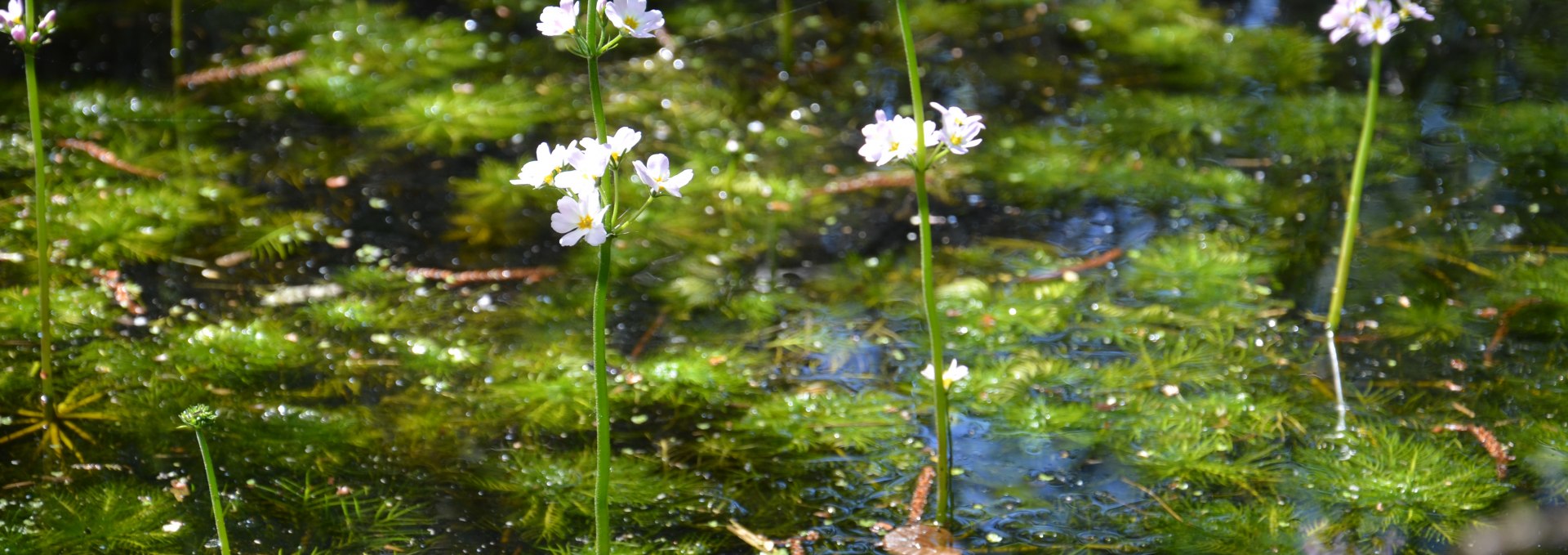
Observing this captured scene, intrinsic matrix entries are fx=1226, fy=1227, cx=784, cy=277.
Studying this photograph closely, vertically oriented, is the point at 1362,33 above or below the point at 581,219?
above

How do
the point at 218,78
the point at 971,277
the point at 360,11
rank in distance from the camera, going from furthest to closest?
1. the point at 360,11
2. the point at 218,78
3. the point at 971,277

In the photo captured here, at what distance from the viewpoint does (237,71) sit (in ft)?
12.5

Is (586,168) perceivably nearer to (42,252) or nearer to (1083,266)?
(42,252)

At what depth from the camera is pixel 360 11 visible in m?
4.29

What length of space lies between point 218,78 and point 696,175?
1.57 metres

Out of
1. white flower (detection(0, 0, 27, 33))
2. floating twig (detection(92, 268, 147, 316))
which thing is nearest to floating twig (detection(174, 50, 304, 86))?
floating twig (detection(92, 268, 147, 316))

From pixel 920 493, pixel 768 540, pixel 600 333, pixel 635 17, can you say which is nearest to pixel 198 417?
pixel 600 333

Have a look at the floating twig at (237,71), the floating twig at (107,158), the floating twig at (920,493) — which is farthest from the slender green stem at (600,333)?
the floating twig at (237,71)

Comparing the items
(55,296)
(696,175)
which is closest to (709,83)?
(696,175)

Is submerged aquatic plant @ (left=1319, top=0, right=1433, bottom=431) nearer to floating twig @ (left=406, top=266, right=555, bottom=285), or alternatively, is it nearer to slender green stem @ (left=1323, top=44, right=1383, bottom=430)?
slender green stem @ (left=1323, top=44, right=1383, bottom=430)

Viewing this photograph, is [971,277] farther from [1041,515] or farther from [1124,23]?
[1124,23]

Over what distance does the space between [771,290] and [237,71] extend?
6.62 feet

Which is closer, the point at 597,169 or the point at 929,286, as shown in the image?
the point at 597,169

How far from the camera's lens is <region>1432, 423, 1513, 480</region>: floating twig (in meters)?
2.22
